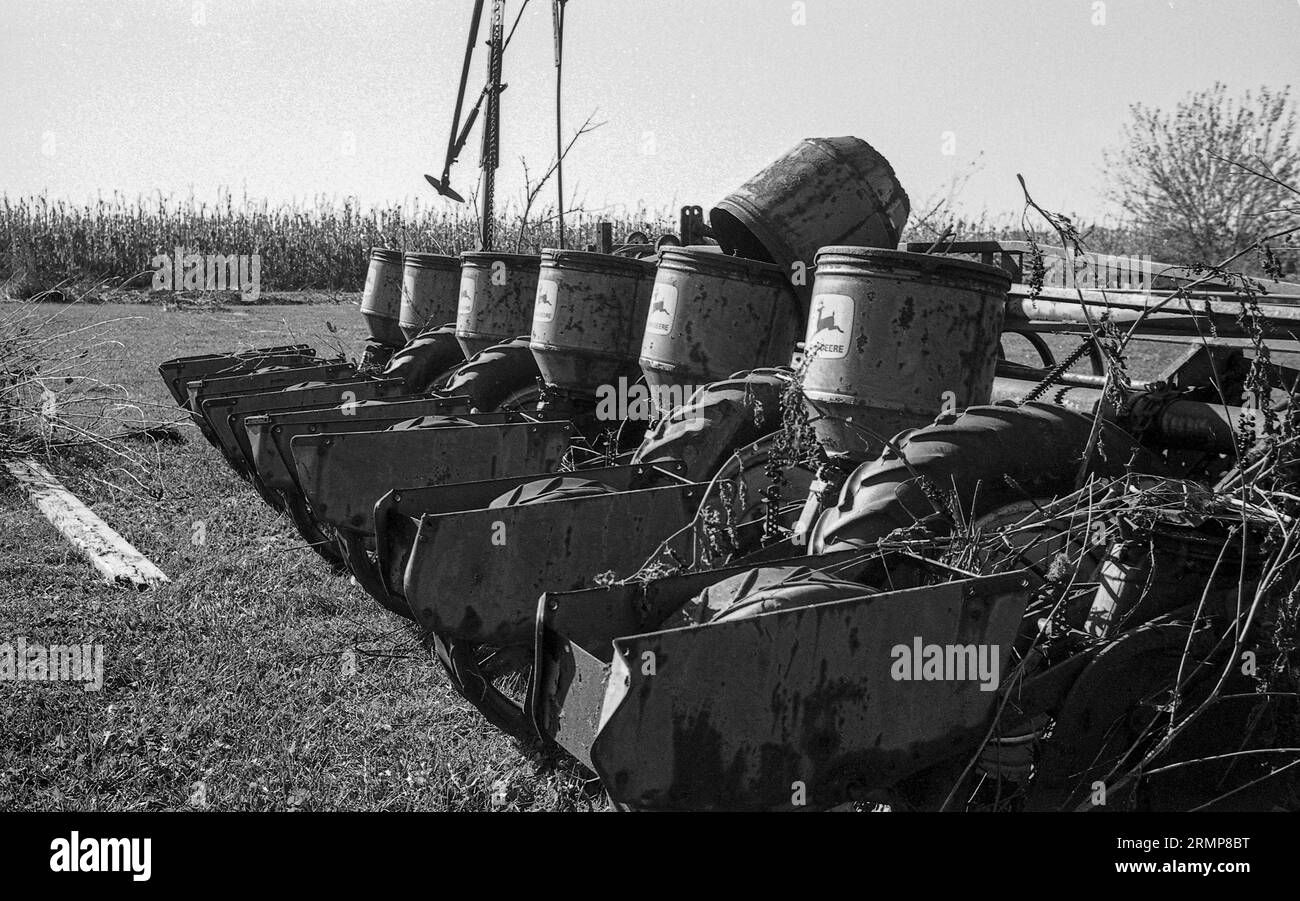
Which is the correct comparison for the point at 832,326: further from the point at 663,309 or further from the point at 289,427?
the point at 289,427

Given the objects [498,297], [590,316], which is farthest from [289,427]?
[498,297]

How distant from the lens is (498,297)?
739 centimetres

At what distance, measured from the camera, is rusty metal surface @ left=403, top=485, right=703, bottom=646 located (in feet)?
11.0

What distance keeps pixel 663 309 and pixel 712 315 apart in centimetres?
24

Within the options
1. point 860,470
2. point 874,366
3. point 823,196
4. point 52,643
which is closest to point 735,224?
point 823,196

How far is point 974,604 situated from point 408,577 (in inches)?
62.2

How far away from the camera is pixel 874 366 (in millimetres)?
3945

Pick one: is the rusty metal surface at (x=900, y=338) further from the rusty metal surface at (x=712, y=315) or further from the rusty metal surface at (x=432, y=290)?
the rusty metal surface at (x=432, y=290)

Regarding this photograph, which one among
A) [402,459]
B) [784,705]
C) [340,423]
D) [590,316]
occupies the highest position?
[590,316]

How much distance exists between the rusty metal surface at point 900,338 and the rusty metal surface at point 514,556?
0.82 meters

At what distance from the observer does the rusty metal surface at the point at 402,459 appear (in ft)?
14.7

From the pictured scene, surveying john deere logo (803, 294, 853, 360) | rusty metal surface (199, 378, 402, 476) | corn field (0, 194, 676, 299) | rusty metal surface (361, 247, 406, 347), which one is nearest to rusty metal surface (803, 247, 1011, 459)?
john deere logo (803, 294, 853, 360)

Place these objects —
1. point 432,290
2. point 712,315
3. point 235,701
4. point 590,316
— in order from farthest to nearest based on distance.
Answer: point 432,290 → point 590,316 → point 712,315 → point 235,701

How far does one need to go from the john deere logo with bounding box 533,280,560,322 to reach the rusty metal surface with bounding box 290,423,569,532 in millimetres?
1512
